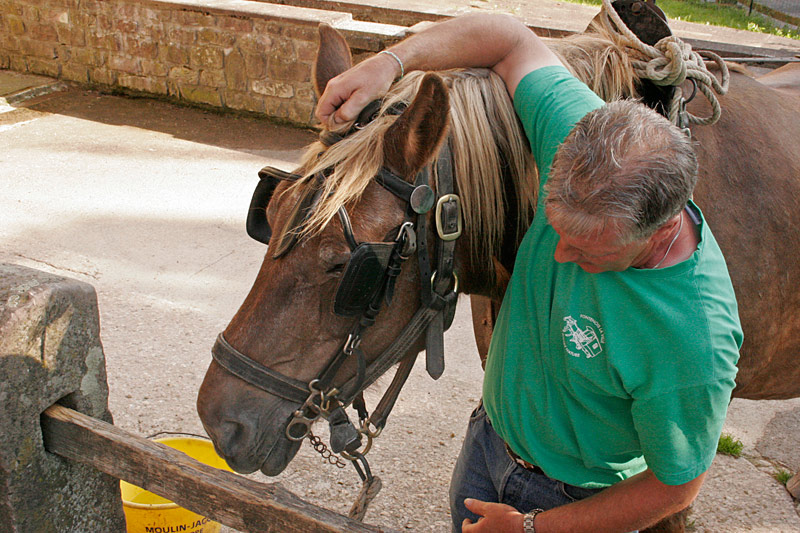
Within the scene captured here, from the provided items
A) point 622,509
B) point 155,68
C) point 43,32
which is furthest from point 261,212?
point 43,32

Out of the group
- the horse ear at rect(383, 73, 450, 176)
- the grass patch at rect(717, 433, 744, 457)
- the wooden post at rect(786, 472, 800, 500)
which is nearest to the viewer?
the horse ear at rect(383, 73, 450, 176)

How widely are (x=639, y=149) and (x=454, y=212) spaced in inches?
19.1

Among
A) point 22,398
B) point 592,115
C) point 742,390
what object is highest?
point 592,115

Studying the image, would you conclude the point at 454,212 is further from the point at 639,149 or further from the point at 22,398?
the point at 22,398

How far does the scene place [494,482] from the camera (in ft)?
5.46

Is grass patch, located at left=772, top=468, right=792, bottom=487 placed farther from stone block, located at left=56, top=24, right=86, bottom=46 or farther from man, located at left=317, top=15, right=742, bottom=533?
stone block, located at left=56, top=24, right=86, bottom=46

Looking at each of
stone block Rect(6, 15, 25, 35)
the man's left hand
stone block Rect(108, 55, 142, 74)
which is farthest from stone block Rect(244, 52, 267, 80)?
the man's left hand

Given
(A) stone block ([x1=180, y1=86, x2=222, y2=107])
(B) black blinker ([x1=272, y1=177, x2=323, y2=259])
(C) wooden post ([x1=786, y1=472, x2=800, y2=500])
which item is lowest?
(C) wooden post ([x1=786, y1=472, x2=800, y2=500])

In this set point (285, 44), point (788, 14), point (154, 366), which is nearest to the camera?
point (154, 366)

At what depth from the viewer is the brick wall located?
6242 mm

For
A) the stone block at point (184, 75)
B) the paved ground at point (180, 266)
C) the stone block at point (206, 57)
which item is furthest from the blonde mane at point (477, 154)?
the stone block at point (184, 75)

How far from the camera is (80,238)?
177 inches

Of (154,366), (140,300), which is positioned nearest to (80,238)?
(140,300)

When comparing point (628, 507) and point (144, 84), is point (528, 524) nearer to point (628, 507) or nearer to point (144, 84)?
point (628, 507)
